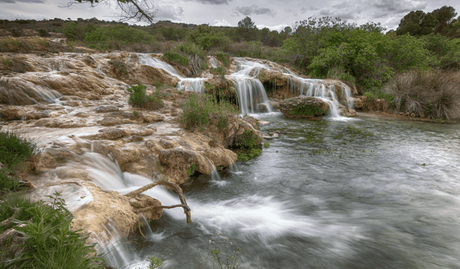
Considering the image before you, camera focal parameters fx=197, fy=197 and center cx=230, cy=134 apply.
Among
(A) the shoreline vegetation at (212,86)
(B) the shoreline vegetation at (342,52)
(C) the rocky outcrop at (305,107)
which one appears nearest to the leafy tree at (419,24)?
(A) the shoreline vegetation at (212,86)

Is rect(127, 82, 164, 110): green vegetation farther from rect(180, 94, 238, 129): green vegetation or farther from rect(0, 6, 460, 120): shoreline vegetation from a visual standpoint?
rect(0, 6, 460, 120): shoreline vegetation

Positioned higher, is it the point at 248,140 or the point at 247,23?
the point at 247,23

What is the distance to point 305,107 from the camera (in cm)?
1255

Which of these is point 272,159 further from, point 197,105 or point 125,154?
point 125,154

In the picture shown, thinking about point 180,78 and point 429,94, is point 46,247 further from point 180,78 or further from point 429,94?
point 429,94

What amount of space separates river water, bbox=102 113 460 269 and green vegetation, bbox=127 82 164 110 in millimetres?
4028

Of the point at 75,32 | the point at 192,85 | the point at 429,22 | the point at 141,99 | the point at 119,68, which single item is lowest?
the point at 141,99

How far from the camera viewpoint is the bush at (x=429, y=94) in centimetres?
1198

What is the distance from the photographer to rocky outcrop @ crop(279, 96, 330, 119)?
12500 mm

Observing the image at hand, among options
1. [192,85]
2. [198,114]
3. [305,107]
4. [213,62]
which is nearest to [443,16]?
[305,107]

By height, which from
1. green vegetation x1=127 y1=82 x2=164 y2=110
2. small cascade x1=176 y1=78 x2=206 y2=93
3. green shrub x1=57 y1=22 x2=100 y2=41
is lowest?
green vegetation x1=127 y1=82 x2=164 y2=110

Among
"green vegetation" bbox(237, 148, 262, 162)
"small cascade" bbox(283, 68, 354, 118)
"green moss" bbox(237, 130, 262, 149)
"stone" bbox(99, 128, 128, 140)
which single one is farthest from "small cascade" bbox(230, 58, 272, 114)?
"stone" bbox(99, 128, 128, 140)

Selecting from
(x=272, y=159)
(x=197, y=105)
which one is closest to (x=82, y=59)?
(x=197, y=105)

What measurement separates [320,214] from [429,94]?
46.2 ft
